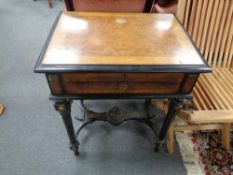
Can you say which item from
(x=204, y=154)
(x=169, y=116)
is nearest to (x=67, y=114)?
(x=169, y=116)

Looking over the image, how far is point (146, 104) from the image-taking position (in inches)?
59.8

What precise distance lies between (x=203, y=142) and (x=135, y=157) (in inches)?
17.9

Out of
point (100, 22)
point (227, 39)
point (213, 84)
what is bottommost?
point (213, 84)

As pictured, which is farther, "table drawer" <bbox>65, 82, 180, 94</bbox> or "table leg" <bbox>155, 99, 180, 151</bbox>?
"table leg" <bbox>155, 99, 180, 151</bbox>

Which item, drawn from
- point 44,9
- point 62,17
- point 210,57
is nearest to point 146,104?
point 210,57

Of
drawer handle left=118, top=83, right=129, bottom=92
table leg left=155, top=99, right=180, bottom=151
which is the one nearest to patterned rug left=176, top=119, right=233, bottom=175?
table leg left=155, top=99, right=180, bottom=151

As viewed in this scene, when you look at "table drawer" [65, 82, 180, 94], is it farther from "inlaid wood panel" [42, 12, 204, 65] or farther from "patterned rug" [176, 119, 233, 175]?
"patterned rug" [176, 119, 233, 175]

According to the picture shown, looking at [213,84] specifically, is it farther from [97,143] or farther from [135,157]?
[97,143]

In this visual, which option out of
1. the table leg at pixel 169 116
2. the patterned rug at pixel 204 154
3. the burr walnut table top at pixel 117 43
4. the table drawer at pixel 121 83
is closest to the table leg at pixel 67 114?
the table drawer at pixel 121 83

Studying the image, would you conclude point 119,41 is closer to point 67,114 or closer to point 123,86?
point 123,86

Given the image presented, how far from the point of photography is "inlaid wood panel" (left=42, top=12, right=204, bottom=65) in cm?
78

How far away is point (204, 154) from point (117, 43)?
89cm

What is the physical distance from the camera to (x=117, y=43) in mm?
869

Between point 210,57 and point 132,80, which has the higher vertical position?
point 132,80
